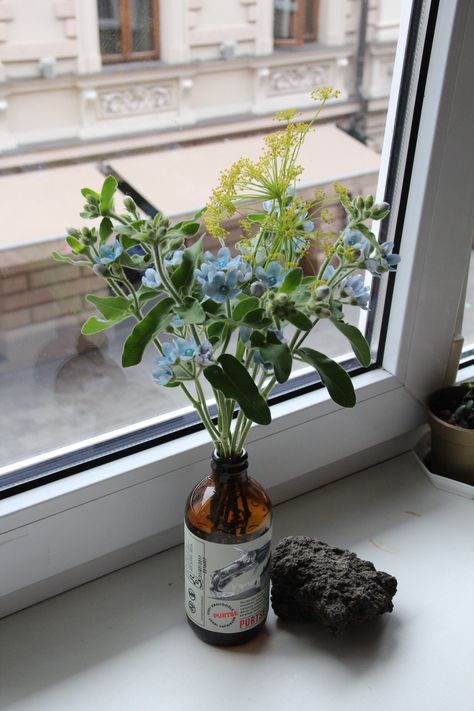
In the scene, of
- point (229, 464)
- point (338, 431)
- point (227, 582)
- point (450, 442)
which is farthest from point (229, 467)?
point (450, 442)

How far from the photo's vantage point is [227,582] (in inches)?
34.2

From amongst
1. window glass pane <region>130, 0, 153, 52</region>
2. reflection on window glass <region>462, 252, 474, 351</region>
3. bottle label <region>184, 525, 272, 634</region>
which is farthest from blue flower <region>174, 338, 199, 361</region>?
reflection on window glass <region>462, 252, 474, 351</region>

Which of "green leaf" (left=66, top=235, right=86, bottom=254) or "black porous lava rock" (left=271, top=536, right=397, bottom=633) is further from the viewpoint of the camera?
"black porous lava rock" (left=271, top=536, right=397, bottom=633)

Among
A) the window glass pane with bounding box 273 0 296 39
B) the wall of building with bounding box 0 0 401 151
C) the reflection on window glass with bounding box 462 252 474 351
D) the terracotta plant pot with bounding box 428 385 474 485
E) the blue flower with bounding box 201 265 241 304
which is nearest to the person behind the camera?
the blue flower with bounding box 201 265 241 304

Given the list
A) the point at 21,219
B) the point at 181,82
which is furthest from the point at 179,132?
the point at 21,219

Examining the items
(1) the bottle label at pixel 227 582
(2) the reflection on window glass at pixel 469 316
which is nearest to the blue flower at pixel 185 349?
Result: (1) the bottle label at pixel 227 582

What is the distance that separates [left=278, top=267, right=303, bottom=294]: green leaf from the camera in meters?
0.72

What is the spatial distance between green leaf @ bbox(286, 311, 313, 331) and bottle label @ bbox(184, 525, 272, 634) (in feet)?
0.84

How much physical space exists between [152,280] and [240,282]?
0.28ft

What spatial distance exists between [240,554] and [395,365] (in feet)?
1.45

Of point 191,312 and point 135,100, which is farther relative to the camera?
point 135,100

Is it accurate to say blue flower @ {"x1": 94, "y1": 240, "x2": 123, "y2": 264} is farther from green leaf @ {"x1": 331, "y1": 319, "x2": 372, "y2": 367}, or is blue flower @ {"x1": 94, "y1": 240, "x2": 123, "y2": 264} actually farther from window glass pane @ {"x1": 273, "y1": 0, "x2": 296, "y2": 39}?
window glass pane @ {"x1": 273, "y1": 0, "x2": 296, "y2": 39}

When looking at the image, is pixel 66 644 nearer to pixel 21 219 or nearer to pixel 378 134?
pixel 21 219

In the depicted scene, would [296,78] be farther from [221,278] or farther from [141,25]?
[221,278]
